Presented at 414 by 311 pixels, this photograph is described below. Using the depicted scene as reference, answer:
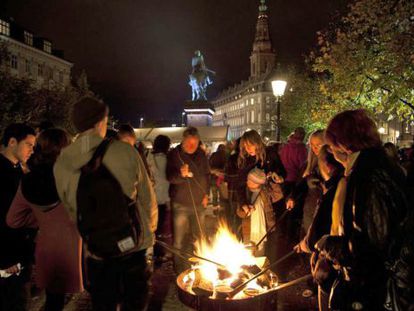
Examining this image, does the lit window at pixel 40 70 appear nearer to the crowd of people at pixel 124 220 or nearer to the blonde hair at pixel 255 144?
the blonde hair at pixel 255 144

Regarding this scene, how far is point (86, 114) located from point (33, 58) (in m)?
53.8

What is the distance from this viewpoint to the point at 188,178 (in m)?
5.68

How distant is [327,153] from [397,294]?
2012mm

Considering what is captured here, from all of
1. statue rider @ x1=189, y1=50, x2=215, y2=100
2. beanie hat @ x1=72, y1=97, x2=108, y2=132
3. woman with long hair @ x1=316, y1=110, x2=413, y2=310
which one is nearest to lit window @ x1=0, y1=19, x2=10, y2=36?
statue rider @ x1=189, y1=50, x2=215, y2=100

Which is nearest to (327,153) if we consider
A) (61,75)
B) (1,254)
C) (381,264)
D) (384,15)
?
(381,264)

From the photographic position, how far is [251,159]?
577 cm

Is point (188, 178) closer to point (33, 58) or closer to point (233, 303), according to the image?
point (233, 303)

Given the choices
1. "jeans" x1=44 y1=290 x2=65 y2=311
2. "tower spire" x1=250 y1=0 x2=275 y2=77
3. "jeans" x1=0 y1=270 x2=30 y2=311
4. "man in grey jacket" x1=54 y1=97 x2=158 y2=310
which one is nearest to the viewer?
"man in grey jacket" x1=54 y1=97 x2=158 y2=310

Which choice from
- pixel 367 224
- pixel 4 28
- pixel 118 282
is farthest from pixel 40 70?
pixel 367 224

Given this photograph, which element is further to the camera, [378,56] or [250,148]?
[378,56]

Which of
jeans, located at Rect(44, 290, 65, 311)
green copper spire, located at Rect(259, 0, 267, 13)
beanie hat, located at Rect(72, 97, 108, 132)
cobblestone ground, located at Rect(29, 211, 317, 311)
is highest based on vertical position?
green copper spire, located at Rect(259, 0, 267, 13)

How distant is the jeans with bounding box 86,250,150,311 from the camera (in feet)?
9.34

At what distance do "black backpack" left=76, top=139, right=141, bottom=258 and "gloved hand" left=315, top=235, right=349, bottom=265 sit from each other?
138 centimetres

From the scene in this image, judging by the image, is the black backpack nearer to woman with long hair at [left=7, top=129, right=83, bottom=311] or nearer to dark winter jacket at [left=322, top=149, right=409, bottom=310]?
woman with long hair at [left=7, top=129, right=83, bottom=311]
